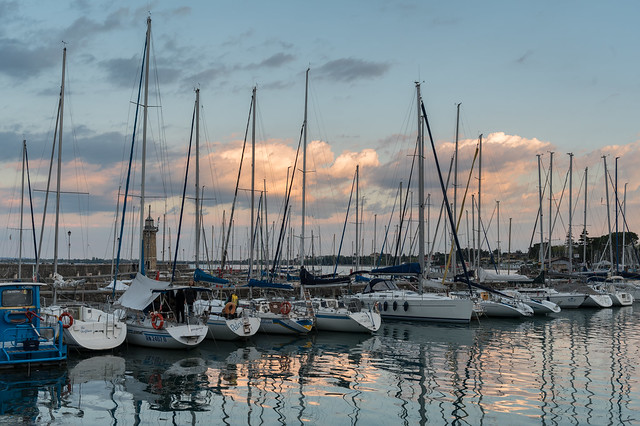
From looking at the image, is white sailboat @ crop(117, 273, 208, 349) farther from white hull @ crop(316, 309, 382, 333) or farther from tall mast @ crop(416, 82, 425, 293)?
tall mast @ crop(416, 82, 425, 293)

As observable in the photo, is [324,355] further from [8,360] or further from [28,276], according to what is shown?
[28,276]

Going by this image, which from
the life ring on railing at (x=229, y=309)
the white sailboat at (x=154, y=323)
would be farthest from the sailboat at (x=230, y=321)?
the white sailboat at (x=154, y=323)

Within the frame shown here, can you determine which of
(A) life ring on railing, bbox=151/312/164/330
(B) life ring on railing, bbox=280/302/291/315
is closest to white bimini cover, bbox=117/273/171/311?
(A) life ring on railing, bbox=151/312/164/330

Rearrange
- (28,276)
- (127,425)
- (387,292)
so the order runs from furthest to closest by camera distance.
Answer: (28,276), (387,292), (127,425)

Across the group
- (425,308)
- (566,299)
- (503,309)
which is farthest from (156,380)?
(566,299)

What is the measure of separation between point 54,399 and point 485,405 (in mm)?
11730

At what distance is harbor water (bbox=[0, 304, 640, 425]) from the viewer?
1376 centimetres

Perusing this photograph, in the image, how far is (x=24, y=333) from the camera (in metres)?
19.5

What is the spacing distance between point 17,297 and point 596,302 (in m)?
41.9

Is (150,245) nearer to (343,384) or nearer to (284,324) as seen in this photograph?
(284,324)

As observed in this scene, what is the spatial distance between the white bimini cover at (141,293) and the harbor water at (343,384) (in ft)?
7.43

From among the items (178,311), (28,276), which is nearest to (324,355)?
(178,311)

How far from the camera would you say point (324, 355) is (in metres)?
22.6

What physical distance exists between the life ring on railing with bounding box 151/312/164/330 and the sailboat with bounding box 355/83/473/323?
485 inches
